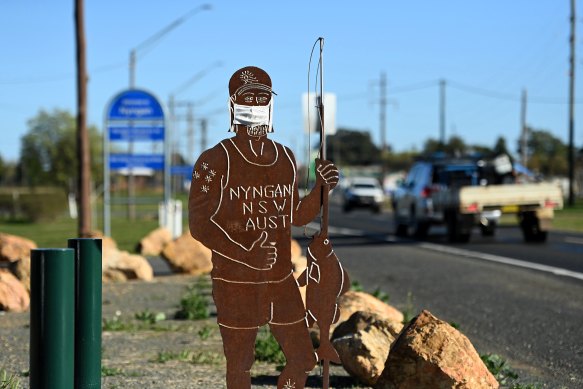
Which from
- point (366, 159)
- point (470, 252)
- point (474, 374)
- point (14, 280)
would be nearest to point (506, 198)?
point (470, 252)

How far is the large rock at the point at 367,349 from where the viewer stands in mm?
7883

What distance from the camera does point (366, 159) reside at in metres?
167

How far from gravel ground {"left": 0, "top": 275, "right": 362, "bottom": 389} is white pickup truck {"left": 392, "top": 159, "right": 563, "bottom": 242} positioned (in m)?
12.6

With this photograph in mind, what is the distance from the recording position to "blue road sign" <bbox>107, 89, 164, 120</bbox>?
26.2 meters

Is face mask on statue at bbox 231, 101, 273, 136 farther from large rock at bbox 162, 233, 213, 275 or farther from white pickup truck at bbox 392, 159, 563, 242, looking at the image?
white pickup truck at bbox 392, 159, 563, 242

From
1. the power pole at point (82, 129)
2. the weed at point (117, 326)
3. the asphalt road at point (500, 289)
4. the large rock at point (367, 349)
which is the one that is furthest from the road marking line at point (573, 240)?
the large rock at point (367, 349)

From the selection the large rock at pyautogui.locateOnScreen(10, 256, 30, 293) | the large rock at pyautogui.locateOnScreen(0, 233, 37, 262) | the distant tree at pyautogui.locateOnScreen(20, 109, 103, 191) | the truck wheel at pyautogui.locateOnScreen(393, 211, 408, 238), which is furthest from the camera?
the distant tree at pyautogui.locateOnScreen(20, 109, 103, 191)

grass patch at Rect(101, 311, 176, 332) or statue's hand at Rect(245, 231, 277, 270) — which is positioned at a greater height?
statue's hand at Rect(245, 231, 277, 270)

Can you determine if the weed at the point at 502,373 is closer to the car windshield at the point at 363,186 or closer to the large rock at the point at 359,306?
the large rock at the point at 359,306

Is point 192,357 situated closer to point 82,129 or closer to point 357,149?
point 82,129

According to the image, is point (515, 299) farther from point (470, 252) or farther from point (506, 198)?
point (506, 198)

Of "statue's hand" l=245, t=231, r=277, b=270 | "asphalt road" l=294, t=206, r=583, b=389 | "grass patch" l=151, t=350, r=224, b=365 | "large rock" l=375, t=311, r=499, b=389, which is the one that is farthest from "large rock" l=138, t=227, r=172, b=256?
"statue's hand" l=245, t=231, r=277, b=270

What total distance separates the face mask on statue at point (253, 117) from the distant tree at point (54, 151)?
3129 inches

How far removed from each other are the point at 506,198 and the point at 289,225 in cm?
2028
